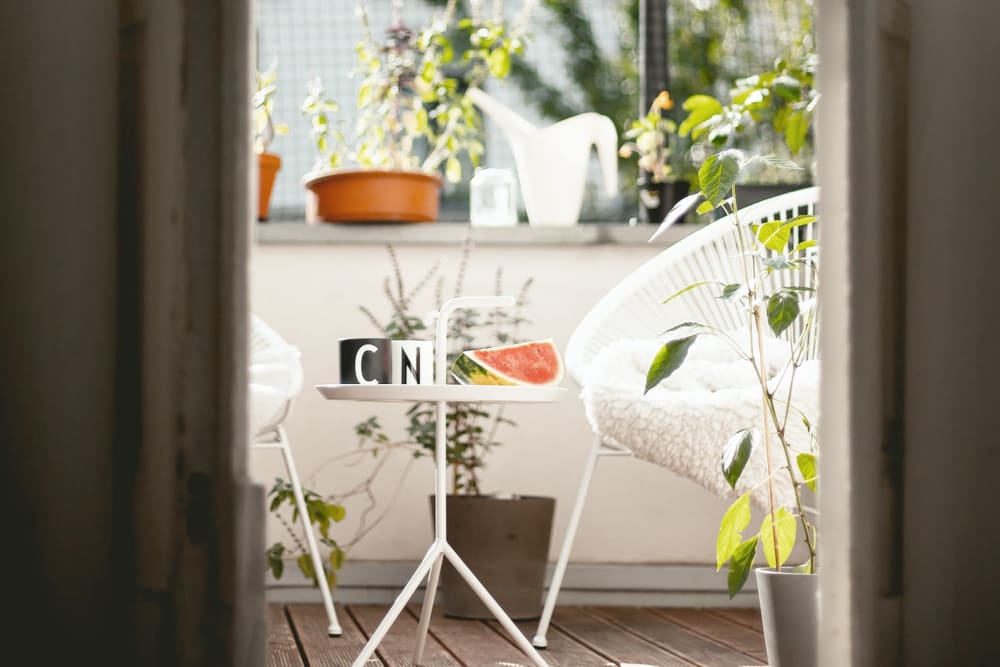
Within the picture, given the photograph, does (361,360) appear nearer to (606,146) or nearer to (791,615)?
(791,615)

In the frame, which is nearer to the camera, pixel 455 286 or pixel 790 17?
pixel 455 286

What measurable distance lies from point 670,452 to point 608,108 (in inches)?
183

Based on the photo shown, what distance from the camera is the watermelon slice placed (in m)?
1.81

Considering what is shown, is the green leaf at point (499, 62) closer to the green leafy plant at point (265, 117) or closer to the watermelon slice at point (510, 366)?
the green leafy plant at point (265, 117)

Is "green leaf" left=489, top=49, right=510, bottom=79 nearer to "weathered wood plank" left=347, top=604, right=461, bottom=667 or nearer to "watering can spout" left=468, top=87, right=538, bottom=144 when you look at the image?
"watering can spout" left=468, top=87, right=538, bottom=144

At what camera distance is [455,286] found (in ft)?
Answer: 9.20

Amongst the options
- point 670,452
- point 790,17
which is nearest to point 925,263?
point 670,452

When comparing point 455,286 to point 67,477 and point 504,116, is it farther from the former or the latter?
point 67,477

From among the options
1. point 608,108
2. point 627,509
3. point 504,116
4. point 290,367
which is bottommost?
point 627,509

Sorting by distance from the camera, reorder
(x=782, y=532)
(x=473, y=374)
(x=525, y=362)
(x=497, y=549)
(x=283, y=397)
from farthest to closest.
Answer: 1. (x=497, y=549)
2. (x=283, y=397)
3. (x=525, y=362)
4. (x=473, y=374)
5. (x=782, y=532)

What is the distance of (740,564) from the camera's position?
65.1 inches

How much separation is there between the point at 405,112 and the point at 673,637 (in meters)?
1.54

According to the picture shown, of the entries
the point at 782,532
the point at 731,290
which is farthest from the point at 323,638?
the point at 731,290

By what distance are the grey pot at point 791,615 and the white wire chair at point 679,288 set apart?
0.71 metres
